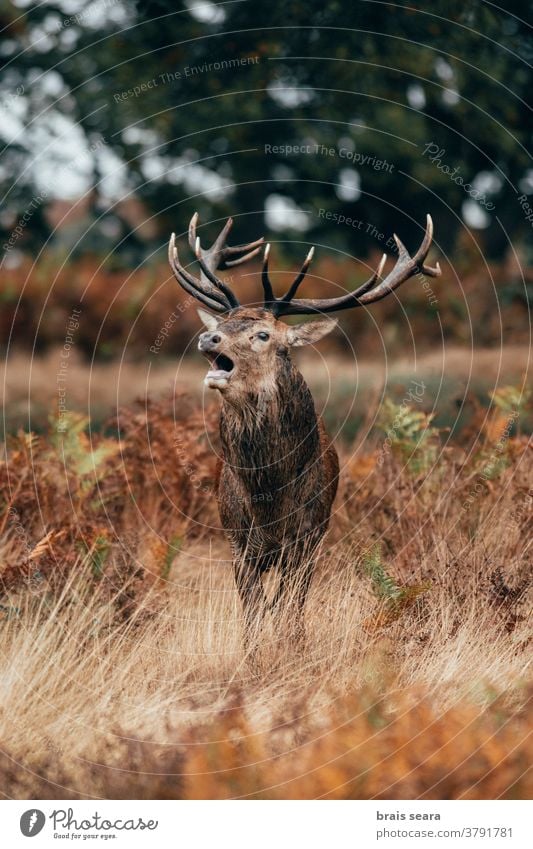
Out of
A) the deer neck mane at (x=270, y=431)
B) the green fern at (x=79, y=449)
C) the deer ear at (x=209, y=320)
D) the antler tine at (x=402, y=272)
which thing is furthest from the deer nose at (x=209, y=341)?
the green fern at (x=79, y=449)

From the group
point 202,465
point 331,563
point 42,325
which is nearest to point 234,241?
point 42,325

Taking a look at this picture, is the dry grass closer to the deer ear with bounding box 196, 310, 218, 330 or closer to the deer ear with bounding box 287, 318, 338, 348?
the deer ear with bounding box 287, 318, 338, 348

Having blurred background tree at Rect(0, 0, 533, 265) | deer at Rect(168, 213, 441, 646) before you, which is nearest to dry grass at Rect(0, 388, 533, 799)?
deer at Rect(168, 213, 441, 646)

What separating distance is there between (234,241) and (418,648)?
17.5m

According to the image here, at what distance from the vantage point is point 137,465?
9180mm

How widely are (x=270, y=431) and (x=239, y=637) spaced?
119 centimetres

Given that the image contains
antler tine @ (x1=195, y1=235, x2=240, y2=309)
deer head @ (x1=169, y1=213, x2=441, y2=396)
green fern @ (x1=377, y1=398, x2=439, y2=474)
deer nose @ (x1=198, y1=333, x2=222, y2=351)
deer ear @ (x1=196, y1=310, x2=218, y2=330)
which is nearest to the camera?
deer nose @ (x1=198, y1=333, x2=222, y2=351)

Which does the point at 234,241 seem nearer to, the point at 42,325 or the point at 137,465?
the point at 42,325

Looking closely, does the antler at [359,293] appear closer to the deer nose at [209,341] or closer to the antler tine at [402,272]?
the antler tine at [402,272]

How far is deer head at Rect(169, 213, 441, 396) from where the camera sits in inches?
256

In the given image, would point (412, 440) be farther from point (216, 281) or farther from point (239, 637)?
point (239, 637)

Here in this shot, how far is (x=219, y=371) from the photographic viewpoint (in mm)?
6438

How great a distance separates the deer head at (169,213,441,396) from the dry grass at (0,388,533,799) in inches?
52.9

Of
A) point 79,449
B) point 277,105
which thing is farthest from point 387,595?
point 277,105
